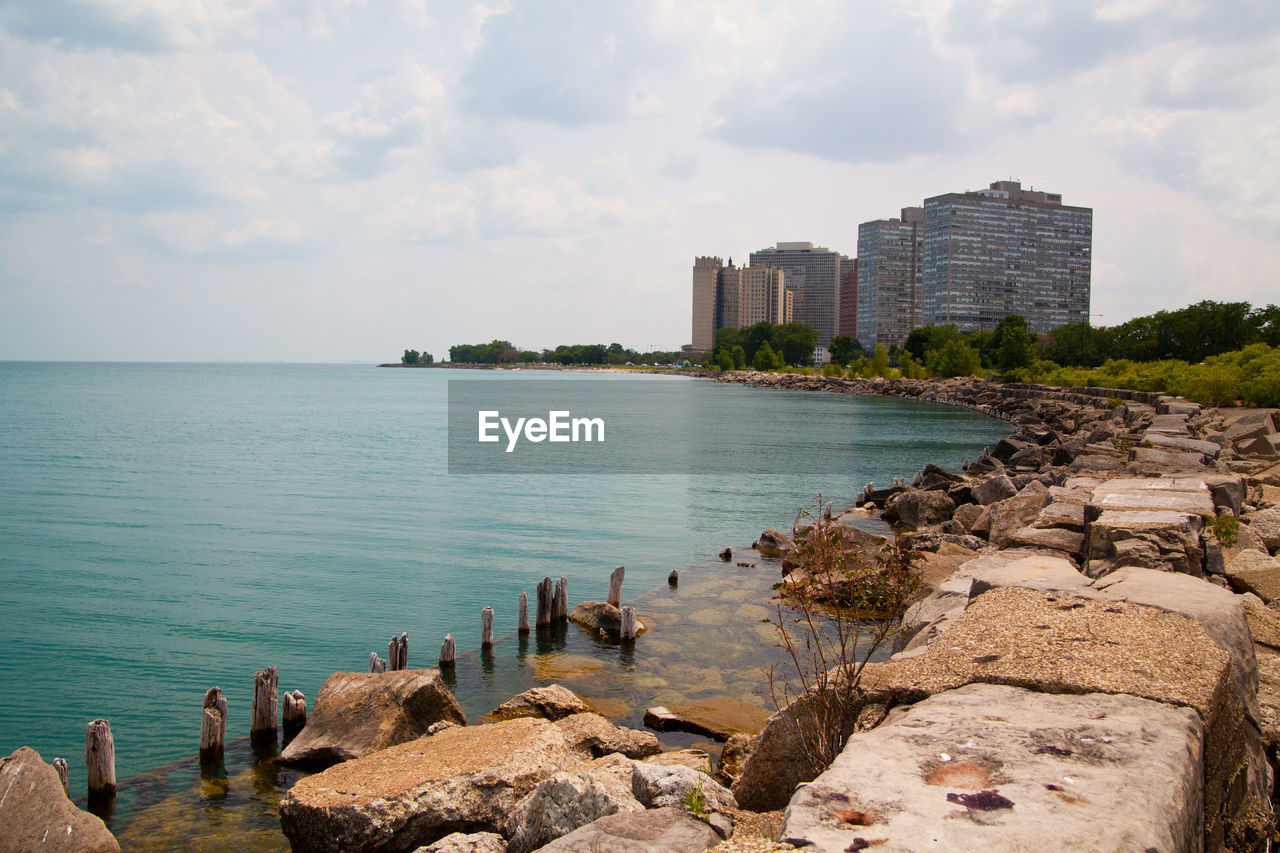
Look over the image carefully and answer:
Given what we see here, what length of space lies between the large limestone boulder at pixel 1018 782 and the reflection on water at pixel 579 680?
21.0 feet

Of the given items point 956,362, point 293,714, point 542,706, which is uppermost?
point 956,362

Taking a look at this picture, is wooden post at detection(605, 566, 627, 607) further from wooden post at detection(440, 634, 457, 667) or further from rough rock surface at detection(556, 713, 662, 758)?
rough rock surface at detection(556, 713, 662, 758)

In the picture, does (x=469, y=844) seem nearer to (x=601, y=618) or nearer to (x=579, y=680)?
(x=579, y=680)

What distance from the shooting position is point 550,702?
1198 centimetres

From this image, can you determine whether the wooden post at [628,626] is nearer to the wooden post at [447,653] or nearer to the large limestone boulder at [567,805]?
the wooden post at [447,653]

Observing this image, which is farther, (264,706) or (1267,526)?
(1267,526)

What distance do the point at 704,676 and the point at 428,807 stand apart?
7.14 m

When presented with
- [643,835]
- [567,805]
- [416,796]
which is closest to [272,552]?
[416,796]

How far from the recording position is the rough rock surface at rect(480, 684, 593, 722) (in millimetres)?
11906

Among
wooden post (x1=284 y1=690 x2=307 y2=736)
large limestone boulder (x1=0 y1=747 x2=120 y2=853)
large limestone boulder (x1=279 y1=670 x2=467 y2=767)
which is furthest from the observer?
wooden post (x1=284 y1=690 x2=307 y2=736)

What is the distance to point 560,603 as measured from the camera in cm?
1738

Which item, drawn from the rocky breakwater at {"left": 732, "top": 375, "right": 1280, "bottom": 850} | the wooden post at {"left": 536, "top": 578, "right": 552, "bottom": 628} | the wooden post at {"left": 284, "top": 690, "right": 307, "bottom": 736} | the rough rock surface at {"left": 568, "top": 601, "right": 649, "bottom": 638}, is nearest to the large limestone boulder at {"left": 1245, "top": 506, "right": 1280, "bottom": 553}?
the rocky breakwater at {"left": 732, "top": 375, "right": 1280, "bottom": 850}

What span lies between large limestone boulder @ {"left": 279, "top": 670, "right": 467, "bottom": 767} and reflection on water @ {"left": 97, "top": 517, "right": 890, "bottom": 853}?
46 centimetres

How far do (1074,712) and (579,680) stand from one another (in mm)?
9797
